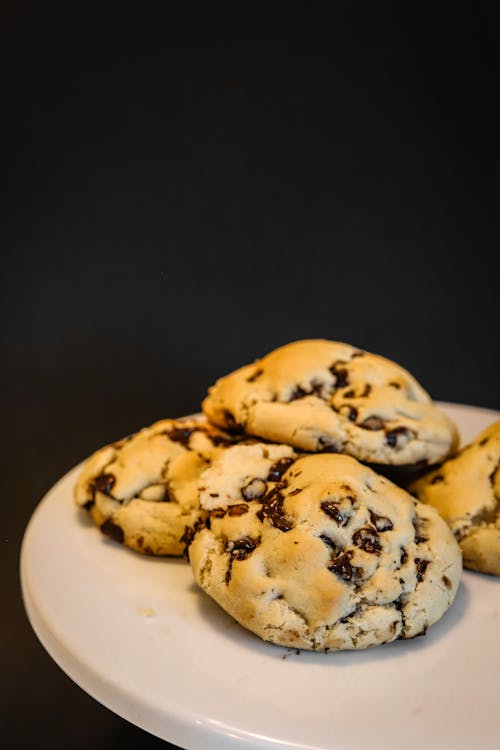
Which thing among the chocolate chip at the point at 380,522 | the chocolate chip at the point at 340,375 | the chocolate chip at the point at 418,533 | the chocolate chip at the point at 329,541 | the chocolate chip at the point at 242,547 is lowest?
the chocolate chip at the point at 242,547

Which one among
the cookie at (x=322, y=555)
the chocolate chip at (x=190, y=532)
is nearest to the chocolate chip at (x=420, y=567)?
the cookie at (x=322, y=555)

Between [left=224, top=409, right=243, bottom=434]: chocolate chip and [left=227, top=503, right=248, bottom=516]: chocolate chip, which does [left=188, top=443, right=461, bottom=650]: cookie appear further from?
[left=224, top=409, right=243, bottom=434]: chocolate chip

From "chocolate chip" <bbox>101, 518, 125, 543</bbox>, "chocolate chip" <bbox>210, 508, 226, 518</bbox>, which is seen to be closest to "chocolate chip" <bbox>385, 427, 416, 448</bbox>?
"chocolate chip" <bbox>210, 508, 226, 518</bbox>

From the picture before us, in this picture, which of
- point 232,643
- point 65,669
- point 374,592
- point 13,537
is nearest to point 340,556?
point 374,592

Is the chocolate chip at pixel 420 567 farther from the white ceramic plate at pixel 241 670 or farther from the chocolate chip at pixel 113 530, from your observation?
the chocolate chip at pixel 113 530

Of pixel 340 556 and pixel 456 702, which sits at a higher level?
pixel 340 556

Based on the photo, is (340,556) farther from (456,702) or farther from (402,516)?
(456,702)

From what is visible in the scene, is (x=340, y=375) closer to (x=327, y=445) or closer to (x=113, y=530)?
(x=327, y=445)
